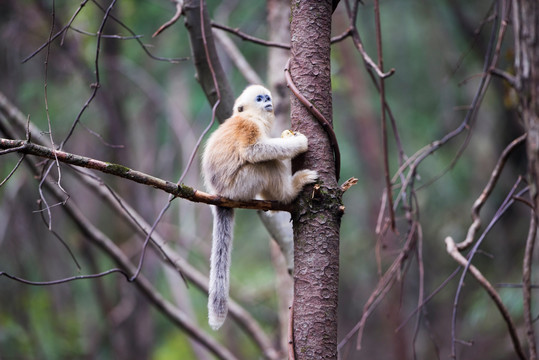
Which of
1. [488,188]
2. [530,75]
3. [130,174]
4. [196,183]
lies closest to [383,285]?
[488,188]

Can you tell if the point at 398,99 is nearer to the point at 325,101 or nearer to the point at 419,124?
the point at 419,124

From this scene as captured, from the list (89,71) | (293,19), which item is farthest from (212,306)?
(89,71)

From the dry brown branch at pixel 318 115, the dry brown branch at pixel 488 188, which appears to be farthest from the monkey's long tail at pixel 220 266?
the dry brown branch at pixel 488 188

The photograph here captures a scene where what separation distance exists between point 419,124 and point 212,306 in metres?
9.09

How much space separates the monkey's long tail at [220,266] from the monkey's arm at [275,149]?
306mm

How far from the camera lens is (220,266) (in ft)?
8.16

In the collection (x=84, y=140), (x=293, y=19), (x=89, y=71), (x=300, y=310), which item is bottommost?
(x=300, y=310)

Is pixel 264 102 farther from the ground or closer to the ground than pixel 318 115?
farther from the ground

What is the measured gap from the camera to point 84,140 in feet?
31.3

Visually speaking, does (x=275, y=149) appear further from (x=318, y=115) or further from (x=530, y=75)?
(x=530, y=75)

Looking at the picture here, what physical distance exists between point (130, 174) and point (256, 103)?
1393 mm

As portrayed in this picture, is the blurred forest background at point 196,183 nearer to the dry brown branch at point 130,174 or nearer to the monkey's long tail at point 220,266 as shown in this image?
the monkey's long tail at point 220,266

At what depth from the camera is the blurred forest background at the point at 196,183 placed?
6.51m

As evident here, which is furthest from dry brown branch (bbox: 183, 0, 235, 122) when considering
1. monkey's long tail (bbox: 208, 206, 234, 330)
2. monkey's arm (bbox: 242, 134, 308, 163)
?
monkey's long tail (bbox: 208, 206, 234, 330)
